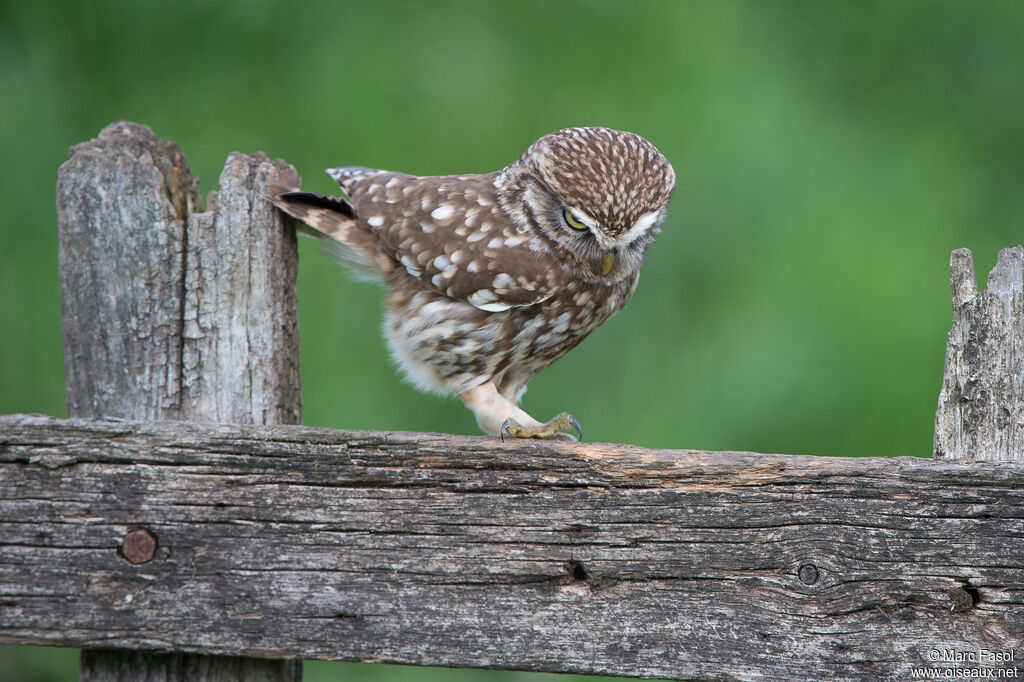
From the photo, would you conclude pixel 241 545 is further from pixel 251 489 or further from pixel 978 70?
pixel 978 70

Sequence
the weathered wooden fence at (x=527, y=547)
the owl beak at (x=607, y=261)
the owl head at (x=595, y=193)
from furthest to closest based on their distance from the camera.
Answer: the owl beak at (x=607, y=261) → the owl head at (x=595, y=193) → the weathered wooden fence at (x=527, y=547)

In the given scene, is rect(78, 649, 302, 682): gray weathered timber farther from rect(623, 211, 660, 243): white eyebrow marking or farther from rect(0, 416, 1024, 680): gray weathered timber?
rect(623, 211, 660, 243): white eyebrow marking

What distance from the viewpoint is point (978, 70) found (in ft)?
11.8

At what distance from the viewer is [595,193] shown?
2.23 m

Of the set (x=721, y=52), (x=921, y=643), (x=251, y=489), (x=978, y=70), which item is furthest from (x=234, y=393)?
(x=978, y=70)

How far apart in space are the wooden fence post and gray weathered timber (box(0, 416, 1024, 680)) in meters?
0.13

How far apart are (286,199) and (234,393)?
41cm

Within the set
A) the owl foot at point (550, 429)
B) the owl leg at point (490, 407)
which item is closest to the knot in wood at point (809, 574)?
the owl foot at point (550, 429)

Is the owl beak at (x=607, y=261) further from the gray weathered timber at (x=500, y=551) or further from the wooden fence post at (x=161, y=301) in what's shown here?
the wooden fence post at (x=161, y=301)

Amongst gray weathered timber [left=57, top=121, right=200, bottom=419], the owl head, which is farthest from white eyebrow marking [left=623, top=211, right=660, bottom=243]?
gray weathered timber [left=57, top=121, right=200, bottom=419]

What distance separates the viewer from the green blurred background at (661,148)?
3.27 m

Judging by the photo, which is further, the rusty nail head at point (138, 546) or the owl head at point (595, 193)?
the owl head at point (595, 193)

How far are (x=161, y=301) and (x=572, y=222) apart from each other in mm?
961

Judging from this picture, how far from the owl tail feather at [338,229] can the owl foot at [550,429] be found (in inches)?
20.4
